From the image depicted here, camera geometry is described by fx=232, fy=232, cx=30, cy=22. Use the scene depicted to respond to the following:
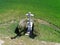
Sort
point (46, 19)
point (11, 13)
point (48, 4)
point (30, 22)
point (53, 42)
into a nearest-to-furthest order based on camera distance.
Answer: point (53, 42)
point (30, 22)
point (46, 19)
point (11, 13)
point (48, 4)

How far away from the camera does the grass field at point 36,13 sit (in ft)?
59.8

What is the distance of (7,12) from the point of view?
2214 centimetres

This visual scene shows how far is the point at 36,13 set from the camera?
2191 cm

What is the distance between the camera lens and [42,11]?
883 inches

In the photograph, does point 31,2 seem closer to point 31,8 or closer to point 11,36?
point 31,8

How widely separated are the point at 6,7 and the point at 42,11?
3.63m

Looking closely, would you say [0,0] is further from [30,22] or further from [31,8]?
[30,22]

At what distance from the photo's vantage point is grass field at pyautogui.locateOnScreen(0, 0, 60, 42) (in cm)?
1822

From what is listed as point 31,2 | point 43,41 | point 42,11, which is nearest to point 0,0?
point 31,2

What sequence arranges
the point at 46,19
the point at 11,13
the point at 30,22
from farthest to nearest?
the point at 11,13, the point at 46,19, the point at 30,22

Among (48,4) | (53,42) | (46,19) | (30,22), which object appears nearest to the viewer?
(53,42)

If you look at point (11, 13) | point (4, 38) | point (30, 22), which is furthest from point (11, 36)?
point (11, 13)

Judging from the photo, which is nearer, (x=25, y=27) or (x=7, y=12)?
(x=25, y=27)

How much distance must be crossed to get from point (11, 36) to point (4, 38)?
62 cm
